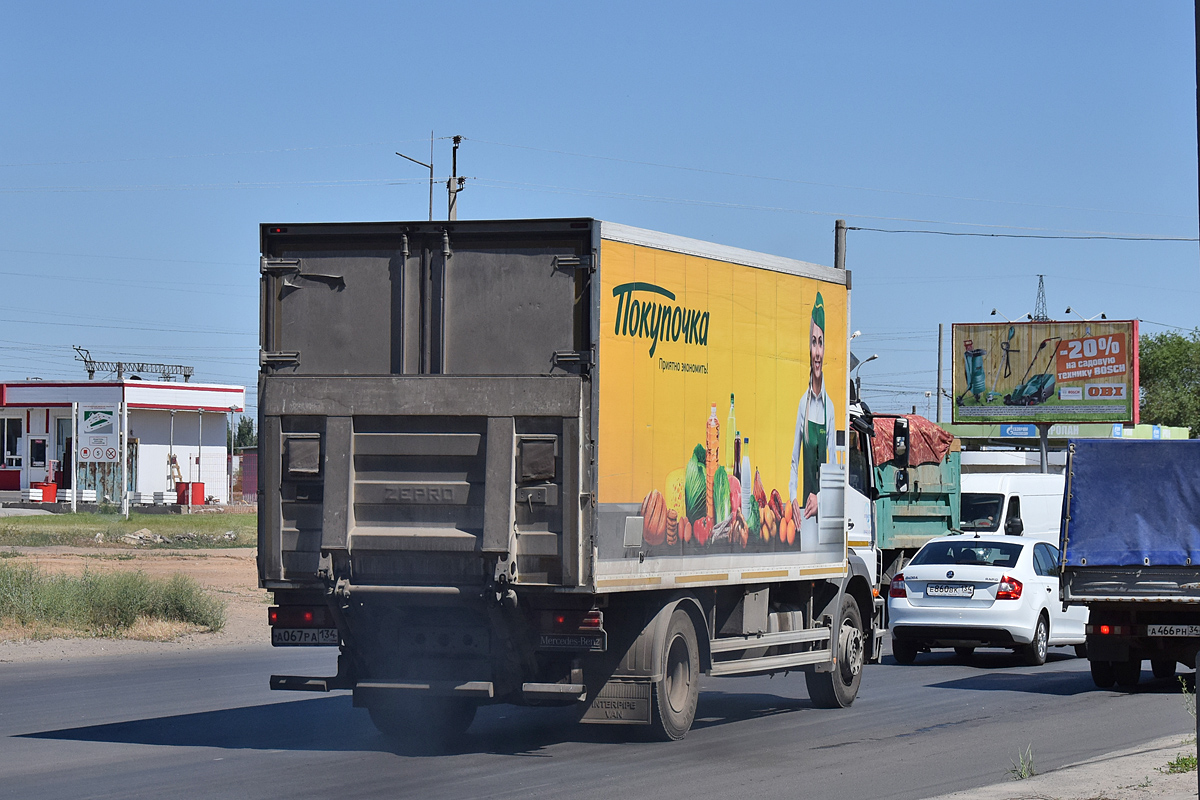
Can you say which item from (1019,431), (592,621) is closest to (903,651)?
(592,621)

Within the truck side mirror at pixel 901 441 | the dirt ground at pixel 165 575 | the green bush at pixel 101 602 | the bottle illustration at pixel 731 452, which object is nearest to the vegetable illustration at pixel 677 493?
the bottle illustration at pixel 731 452

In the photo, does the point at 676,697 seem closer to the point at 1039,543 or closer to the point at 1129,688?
the point at 1129,688

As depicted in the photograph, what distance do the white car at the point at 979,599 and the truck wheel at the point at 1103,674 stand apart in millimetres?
1714

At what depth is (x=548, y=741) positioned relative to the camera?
11688 millimetres

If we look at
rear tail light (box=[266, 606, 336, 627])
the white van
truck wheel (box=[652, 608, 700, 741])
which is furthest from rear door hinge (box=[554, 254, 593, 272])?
the white van

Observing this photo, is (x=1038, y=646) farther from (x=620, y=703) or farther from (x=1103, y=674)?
(x=620, y=703)

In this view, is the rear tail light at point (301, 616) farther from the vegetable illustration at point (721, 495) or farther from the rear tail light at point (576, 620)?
the vegetable illustration at point (721, 495)

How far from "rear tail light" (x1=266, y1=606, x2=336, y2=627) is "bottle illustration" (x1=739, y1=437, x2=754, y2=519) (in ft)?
11.2

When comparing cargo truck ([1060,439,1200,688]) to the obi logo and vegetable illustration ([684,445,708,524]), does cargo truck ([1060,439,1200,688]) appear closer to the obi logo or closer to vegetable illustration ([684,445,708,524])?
vegetable illustration ([684,445,708,524])

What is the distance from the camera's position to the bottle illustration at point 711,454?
11906 millimetres

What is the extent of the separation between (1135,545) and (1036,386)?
4878cm

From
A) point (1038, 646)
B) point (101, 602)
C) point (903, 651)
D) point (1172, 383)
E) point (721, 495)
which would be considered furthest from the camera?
point (1172, 383)

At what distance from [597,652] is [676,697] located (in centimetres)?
109

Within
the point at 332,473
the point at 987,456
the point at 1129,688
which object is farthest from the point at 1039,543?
the point at 987,456
